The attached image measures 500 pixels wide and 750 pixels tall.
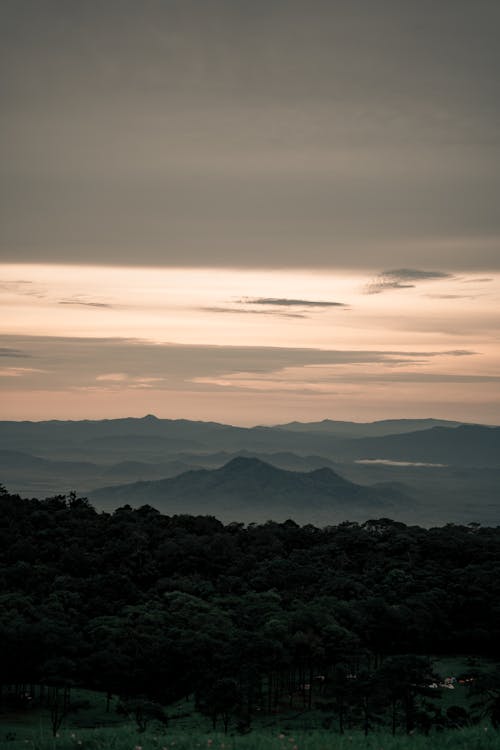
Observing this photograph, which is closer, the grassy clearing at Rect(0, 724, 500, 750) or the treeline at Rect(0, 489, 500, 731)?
the grassy clearing at Rect(0, 724, 500, 750)

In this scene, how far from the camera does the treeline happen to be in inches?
1630

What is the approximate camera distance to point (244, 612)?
51.0m

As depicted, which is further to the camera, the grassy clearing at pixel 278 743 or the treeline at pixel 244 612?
the treeline at pixel 244 612

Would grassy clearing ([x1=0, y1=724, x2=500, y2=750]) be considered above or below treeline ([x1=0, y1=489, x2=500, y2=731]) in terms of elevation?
above

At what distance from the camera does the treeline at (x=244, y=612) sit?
41.4 metres

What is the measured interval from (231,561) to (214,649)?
3020 centimetres

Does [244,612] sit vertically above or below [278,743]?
below

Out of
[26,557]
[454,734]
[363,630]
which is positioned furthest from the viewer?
[26,557]

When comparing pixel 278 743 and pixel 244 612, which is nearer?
pixel 278 743

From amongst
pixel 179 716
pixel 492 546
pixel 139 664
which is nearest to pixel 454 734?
pixel 179 716

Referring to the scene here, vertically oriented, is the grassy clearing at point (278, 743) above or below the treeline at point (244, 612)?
above

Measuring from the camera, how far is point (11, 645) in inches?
1738

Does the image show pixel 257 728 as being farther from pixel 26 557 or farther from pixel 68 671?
pixel 26 557

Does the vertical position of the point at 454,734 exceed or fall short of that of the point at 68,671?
it exceeds it
